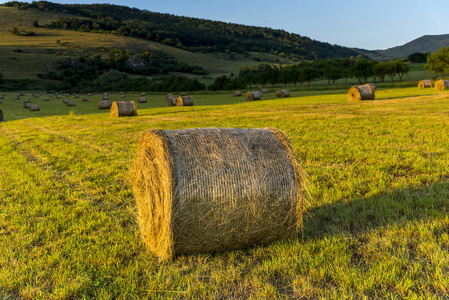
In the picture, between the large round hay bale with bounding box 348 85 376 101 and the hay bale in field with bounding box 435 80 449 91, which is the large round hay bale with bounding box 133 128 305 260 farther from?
the hay bale in field with bounding box 435 80 449 91

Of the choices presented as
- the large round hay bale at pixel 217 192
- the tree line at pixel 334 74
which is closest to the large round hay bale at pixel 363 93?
the large round hay bale at pixel 217 192

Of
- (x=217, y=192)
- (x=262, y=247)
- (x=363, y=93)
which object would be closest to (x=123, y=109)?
(x=363, y=93)

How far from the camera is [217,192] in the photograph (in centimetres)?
444

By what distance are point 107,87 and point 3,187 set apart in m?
81.9

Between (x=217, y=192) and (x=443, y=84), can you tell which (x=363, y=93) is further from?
(x=217, y=192)

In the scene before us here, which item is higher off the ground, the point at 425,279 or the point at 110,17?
the point at 110,17

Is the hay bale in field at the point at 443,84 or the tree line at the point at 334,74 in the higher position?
the tree line at the point at 334,74

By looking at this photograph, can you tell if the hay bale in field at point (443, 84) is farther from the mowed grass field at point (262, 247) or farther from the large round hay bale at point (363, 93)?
the mowed grass field at point (262, 247)

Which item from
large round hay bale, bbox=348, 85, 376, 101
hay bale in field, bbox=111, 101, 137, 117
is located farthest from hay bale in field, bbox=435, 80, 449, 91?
hay bale in field, bbox=111, 101, 137, 117

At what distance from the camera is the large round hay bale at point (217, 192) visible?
441cm

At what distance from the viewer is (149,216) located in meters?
4.96

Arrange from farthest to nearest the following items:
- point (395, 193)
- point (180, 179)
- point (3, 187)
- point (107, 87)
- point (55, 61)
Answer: point (55, 61)
point (107, 87)
point (3, 187)
point (395, 193)
point (180, 179)

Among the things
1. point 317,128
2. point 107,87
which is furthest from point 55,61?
point 317,128

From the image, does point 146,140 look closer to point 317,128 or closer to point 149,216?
point 149,216
